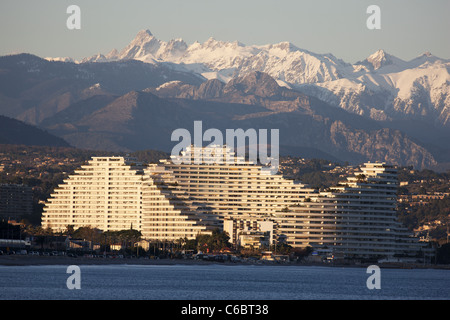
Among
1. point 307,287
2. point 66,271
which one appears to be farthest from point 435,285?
point 66,271

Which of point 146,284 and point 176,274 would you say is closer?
point 146,284

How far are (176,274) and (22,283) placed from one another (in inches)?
1704

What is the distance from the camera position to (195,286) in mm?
160000

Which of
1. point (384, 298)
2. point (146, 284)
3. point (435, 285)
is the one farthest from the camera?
point (435, 285)

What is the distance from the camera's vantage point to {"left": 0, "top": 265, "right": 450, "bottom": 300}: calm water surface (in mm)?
139750

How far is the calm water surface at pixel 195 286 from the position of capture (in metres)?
140
